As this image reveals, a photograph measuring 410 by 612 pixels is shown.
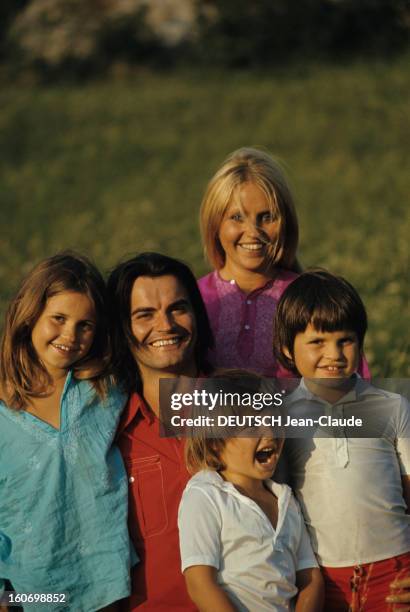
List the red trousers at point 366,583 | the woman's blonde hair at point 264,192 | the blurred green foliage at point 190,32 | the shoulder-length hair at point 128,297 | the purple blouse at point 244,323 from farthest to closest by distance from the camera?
the blurred green foliage at point 190,32 < the woman's blonde hair at point 264,192 < the purple blouse at point 244,323 < the shoulder-length hair at point 128,297 < the red trousers at point 366,583

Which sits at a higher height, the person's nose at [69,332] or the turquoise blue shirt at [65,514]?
the person's nose at [69,332]

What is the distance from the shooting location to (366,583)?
3496 millimetres

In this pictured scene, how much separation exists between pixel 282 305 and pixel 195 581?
3.78ft

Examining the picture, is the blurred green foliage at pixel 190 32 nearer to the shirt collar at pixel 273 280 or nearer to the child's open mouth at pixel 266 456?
the shirt collar at pixel 273 280

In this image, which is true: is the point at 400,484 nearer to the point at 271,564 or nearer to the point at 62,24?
the point at 271,564

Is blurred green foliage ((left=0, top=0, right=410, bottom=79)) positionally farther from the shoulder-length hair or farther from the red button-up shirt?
the red button-up shirt

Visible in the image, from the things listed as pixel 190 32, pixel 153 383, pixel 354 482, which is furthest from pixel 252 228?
pixel 190 32

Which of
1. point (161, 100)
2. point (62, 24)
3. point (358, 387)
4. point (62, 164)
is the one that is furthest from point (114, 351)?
point (62, 24)

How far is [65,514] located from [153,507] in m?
0.34

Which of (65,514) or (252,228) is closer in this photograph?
(65,514)

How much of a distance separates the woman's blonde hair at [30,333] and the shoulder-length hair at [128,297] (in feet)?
0.18

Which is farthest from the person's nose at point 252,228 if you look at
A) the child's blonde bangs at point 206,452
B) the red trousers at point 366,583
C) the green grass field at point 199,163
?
the green grass field at point 199,163

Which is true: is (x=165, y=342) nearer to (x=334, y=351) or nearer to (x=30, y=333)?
(x=30, y=333)

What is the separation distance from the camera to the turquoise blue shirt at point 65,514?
3.64m
